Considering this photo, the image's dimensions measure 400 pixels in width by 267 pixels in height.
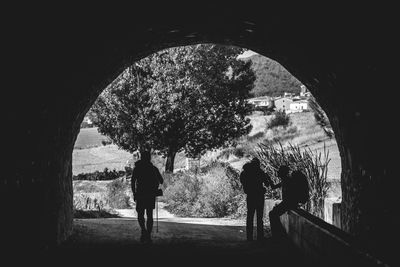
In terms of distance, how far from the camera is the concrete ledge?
5.11m

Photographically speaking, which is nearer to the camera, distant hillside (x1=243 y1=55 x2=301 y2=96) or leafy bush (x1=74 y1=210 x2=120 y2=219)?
leafy bush (x1=74 y1=210 x2=120 y2=219)

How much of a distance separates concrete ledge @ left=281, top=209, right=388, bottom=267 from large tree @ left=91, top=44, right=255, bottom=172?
21119 millimetres

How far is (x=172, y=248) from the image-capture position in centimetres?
975

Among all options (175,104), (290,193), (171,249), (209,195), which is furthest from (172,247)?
(175,104)

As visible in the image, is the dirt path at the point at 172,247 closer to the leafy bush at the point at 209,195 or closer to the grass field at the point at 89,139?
the leafy bush at the point at 209,195

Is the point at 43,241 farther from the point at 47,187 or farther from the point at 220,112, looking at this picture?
the point at 220,112

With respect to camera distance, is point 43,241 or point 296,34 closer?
point 296,34

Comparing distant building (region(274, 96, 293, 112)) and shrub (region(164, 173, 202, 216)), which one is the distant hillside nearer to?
distant building (region(274, 96, 293, 112))

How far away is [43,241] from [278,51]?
17.8 feet

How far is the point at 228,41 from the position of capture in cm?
1136

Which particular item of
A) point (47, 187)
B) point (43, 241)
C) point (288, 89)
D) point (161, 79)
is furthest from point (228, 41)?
point (288, 89)

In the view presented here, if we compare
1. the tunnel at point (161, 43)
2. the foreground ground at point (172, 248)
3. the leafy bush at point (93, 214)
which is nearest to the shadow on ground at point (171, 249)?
the foreground ground at point (172, 248)

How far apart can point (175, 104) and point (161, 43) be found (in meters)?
20.2

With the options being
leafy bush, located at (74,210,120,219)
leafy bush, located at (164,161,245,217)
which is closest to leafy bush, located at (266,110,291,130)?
leafy bush, located at (164,161,245,217)
